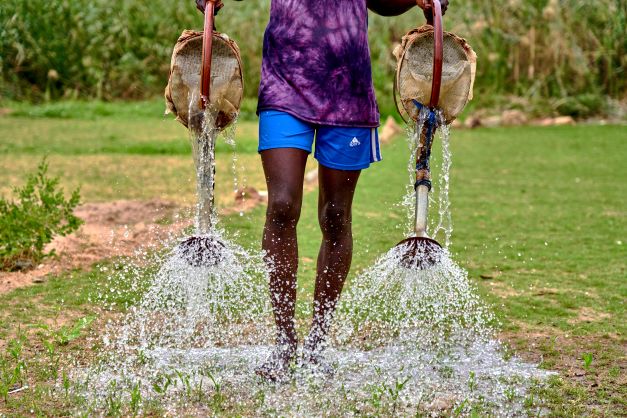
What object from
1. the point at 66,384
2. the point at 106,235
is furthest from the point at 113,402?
the point at 106,235

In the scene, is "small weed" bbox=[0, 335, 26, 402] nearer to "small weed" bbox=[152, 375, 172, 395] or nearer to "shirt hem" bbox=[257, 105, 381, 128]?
"small weed" bbox=[152, 375, 172, 395]

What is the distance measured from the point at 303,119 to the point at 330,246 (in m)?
0.54

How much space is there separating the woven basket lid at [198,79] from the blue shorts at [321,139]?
0.24m

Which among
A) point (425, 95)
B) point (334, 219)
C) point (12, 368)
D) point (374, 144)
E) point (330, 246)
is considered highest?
point (425, 95)

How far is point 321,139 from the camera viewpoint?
383 centimetres

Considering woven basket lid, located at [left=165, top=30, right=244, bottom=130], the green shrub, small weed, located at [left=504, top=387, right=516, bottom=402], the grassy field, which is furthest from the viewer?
the green shrub

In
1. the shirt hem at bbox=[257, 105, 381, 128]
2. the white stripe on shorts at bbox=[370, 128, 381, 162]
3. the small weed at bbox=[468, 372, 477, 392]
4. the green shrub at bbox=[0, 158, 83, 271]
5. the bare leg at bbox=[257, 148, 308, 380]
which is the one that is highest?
the shirt hem at bbox=[257, 105, 381, 128]

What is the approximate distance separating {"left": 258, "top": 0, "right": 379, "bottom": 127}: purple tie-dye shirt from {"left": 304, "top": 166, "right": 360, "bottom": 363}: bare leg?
0.23 metres

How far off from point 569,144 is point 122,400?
9.91 m

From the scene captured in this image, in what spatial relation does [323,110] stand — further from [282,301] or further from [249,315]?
[249,315]

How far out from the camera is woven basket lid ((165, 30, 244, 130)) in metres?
4.00

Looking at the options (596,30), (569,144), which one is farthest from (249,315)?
(596,30)

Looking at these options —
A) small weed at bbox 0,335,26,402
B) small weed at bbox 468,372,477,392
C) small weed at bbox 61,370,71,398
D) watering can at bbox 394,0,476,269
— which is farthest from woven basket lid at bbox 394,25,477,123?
small weed at bbox 0,335,26,402

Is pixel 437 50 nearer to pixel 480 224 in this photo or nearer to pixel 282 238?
pixel 282 238
